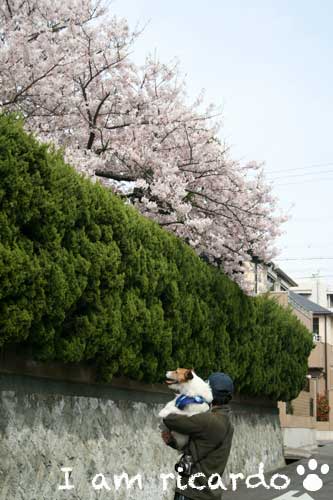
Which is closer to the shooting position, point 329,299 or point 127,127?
point 127,127

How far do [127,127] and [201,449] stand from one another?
11357mm

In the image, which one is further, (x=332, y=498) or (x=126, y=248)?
(x=332, y=498)

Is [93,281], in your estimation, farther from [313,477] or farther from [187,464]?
[313,477]

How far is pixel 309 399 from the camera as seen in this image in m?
38.7

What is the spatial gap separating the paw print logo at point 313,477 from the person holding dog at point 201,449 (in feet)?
39.2

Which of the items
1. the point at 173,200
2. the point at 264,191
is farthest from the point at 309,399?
the point at 173,200

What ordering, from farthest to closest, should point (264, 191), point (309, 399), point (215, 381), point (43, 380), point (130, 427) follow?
point (309, 399), point (264, 191), point (130, 427), point (43, 380), point (215, 381)

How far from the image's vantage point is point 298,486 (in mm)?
17875

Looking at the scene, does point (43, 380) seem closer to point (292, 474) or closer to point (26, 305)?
point (26, 305)

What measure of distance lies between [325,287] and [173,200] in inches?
3139

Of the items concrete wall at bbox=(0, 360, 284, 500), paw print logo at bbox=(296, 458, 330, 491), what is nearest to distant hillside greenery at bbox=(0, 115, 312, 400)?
concrete wall at bbox=(0, 360, 284, 500)

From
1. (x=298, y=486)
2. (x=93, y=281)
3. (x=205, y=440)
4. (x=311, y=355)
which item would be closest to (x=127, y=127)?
(x=93, y=281)

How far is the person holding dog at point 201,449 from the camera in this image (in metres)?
6.02

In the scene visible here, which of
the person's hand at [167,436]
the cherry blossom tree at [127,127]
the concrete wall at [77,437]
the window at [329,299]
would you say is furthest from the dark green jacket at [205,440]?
the window at [329,299]
